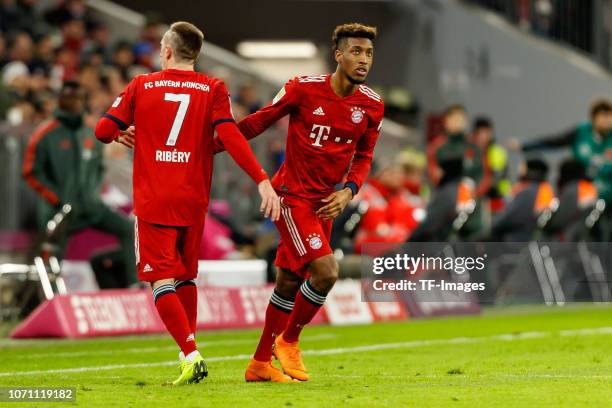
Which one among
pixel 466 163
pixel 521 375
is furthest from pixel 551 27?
pixel 521 375

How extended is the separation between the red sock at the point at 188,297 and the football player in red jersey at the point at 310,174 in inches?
18.0

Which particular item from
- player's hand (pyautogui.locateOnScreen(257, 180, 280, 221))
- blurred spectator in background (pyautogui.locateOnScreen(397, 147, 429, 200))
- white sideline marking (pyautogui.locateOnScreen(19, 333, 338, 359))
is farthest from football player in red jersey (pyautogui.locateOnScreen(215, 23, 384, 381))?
blurred spectator in background (pyautogui.locateOnScreen(397, 147, 429, 200))

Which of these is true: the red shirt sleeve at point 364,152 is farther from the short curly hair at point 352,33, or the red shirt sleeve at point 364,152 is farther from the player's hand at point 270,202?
the player's hand at point 270,202

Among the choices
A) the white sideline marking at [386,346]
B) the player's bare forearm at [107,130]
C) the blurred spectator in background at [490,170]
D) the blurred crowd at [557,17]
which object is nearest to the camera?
the player's bare forearm at [107,130]

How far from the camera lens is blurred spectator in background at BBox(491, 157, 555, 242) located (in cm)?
1905

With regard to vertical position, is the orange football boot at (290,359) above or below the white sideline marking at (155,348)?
above

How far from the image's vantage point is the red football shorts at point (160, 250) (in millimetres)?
8547

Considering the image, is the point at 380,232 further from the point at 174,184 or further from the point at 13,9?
the point at 174,184

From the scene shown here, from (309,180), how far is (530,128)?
61.6ft

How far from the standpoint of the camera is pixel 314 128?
8.89 metres

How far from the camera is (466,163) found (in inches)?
757

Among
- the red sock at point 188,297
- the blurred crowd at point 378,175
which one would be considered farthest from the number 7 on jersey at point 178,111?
the blurred crowd at point 378,175

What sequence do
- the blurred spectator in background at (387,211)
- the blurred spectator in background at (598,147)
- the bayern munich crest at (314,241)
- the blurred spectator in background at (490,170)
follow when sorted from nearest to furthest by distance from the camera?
the bayern munich crest at (314,241) < the blurred spectator in background at (387,211) < the blurred spectator in background at (598,147) < the blurred spectator in background at (490,170)

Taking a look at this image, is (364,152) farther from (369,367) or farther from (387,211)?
(387,211)
